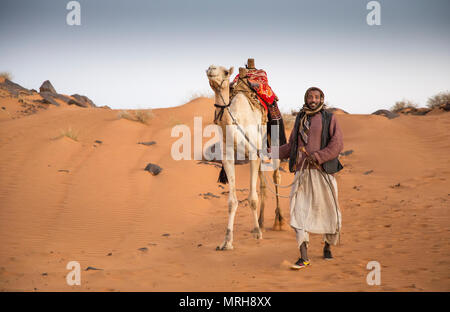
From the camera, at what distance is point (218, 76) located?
6.41 meters

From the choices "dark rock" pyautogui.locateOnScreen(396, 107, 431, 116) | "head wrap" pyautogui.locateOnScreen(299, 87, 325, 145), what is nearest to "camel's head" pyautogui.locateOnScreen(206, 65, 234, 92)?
"head wrap" pyautogui.locateOnScreen(299, 87, 325, 145)

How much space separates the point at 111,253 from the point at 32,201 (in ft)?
13.3

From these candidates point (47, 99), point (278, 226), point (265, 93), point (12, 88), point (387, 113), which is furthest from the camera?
point (12, 88)

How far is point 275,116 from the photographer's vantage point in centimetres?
770

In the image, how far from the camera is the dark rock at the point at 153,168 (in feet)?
39.2

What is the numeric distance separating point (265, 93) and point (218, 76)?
1.34 metres

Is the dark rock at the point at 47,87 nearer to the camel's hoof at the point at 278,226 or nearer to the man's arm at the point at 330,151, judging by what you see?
the camel's hoof at the point at 278,226

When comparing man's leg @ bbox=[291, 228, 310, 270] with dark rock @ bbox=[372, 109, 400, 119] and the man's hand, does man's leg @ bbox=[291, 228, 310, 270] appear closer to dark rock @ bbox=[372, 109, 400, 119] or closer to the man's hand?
the man's hand

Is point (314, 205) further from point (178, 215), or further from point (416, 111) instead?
point (416, 111)

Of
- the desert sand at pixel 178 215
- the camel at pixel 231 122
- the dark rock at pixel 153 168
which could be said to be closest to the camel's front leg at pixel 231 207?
the camel at pixel 231 122

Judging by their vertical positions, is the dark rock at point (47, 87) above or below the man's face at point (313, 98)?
above

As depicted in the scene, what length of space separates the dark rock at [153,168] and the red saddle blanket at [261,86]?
5.41m

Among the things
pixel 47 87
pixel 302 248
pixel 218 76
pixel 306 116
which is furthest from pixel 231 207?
pixel 47 87

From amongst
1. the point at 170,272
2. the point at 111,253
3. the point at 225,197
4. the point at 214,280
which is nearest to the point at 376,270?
the point at 214,280
